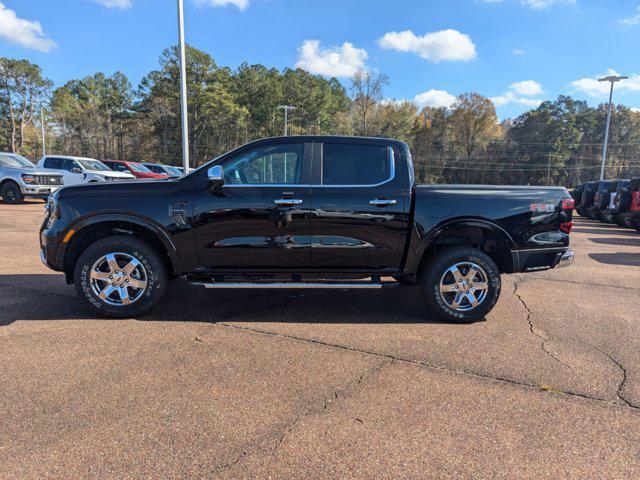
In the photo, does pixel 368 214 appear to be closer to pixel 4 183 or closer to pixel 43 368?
pixel 43 368

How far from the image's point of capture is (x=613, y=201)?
50.1 ft

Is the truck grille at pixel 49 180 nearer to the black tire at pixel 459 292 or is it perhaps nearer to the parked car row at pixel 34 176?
the parked car row at pixel 34 176

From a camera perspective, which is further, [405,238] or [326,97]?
[326,97]

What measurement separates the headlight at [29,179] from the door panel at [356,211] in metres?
15.2

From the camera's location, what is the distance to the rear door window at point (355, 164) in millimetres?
4539

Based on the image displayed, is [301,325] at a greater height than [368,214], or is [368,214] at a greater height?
[368,214]

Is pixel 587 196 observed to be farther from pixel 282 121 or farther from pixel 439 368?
pixel 282 121

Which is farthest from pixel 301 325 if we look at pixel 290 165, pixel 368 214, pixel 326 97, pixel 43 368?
pixel 326 97

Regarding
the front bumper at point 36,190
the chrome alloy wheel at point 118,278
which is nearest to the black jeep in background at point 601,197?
the chrome alloy wheel at point 118,278

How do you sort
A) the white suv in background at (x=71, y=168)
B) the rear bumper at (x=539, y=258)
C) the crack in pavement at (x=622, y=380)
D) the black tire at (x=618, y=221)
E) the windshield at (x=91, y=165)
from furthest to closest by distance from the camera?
the windshield at (x=91, y=165) → the white suv in background at (x=71, y=168) → the black tire at (x=618, y=221) → the rear bumper at (x=539, y=258) → the crack in pavement at (x=622, y=380)

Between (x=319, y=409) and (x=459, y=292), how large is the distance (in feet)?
7.66

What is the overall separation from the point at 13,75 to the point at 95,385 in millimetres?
76042

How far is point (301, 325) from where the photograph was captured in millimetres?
4430

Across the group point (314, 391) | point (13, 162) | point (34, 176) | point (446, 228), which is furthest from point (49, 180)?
point (314, 391)
